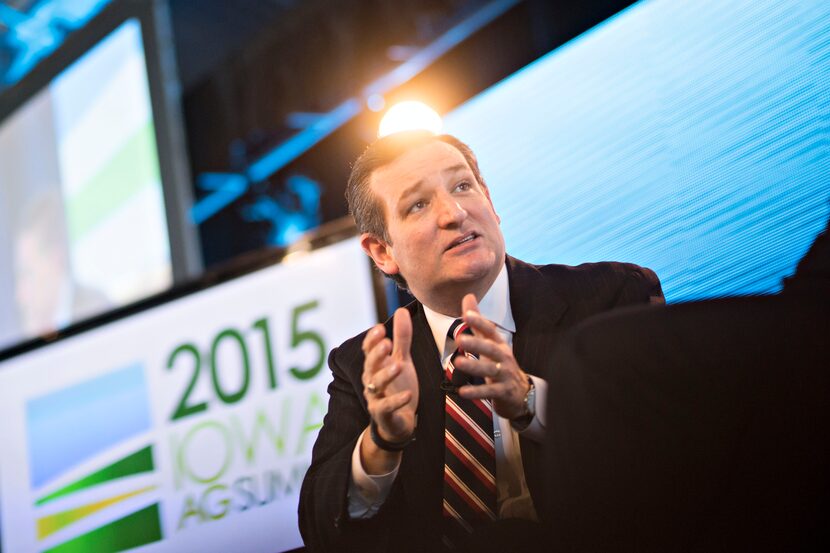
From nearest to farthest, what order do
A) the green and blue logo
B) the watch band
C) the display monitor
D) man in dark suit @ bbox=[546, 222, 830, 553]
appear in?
man in dark suit @ bbox=[546, 222, 830, 553], the watch band, the green and blue logo, the display monitor

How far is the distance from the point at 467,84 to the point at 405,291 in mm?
2136

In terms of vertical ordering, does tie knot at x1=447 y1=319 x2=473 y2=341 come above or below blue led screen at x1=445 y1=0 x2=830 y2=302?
below

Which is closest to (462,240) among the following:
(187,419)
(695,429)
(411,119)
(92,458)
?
(411,119)

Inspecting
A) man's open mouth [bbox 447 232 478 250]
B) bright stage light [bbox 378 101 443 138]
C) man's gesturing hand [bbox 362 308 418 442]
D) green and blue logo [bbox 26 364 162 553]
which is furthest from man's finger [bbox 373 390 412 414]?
green and blue logo [bbox 26 364 162 553]

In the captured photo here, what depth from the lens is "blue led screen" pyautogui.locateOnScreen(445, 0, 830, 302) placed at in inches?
41.6

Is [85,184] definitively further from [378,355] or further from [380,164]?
[378,355]

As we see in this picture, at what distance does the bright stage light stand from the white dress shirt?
288 mm

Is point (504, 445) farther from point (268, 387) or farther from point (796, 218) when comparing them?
point (268, 387)

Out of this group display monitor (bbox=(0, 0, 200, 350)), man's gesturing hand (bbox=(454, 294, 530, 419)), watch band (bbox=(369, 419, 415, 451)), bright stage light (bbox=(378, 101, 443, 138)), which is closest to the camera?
man's gesturing hand (bbox=(454, 294, 530, 419))

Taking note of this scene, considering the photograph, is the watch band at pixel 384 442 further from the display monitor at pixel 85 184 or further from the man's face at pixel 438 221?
the display monitor at pixel 85 184

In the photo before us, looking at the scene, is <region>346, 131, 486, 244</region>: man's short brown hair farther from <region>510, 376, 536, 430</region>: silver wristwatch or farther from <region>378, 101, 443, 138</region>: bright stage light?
<region>510, 376, 536, 430</region>: silver wristwatch

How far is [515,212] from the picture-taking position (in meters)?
1.20

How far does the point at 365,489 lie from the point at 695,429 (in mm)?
516

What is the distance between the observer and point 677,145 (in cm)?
113
